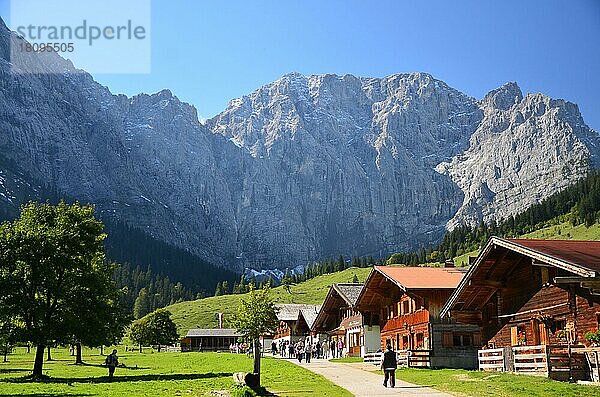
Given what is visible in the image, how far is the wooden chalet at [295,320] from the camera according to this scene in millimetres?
98756

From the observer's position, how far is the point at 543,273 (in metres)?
29.7

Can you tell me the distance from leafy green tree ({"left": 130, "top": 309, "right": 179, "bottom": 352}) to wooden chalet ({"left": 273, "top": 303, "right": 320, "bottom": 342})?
81.9 feet

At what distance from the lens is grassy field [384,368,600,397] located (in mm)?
22031

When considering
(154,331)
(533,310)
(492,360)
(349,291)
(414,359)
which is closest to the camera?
(533,310)

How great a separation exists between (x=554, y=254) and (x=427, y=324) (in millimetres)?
23082

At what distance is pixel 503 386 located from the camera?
24.5m

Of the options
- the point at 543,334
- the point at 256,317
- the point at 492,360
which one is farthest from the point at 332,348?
the point at 543,334

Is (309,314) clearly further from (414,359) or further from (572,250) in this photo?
(572,250)

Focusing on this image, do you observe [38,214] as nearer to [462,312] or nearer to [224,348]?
[462,312]

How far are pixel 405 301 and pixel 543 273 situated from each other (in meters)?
24.7

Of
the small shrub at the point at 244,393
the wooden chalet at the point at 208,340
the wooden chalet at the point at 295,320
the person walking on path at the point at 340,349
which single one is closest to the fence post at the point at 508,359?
the small shrub at the point at 244,393

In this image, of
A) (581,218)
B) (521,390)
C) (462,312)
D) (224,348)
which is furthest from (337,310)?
(581,218)

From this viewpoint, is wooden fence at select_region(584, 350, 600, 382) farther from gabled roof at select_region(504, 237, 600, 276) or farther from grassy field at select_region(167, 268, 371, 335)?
grassy field at select_region(167, 268, 371, 335)

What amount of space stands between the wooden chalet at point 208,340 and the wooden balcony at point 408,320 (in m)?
89.7
